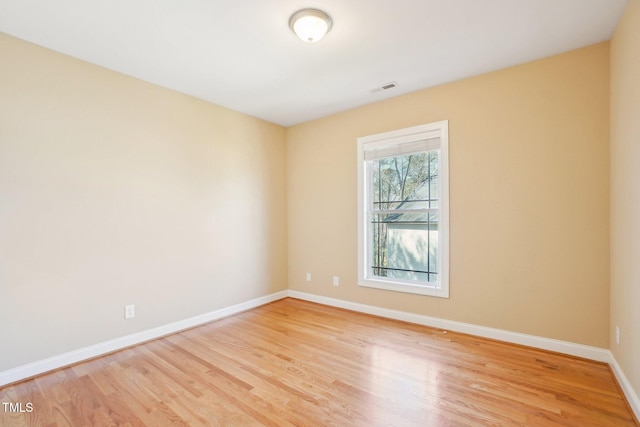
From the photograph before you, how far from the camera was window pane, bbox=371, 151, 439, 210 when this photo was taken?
10.9 ft

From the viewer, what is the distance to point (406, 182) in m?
3.50

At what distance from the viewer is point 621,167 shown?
2105 mm

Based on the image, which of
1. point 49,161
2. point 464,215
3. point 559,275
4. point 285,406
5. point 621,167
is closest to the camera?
point 285,406

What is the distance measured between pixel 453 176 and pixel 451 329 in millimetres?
1604

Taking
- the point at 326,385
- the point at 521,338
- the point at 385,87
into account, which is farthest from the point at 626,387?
the point at 385,87

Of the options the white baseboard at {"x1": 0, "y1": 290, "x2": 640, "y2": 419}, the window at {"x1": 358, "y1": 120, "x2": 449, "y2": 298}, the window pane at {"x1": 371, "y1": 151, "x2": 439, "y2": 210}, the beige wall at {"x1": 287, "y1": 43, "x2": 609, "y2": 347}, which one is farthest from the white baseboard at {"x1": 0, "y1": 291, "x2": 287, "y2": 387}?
the window pane at {"x1": 371, "y1": 151, "x2": 439, "y2": 210}

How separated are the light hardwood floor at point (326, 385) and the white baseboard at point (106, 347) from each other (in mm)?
84

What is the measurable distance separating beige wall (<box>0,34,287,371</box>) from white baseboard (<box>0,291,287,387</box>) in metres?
0.06

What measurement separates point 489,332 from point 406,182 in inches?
69.7

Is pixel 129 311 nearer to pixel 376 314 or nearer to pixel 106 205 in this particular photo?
pixel 106 205

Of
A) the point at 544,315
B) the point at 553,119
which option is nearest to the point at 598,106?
the point at 553,119

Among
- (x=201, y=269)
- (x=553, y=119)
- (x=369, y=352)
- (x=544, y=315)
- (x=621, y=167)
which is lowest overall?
(x=369, y=352)

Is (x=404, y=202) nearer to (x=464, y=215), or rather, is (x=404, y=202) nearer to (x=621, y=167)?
(x=464, y=215)

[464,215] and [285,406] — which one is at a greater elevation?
[464,215]
